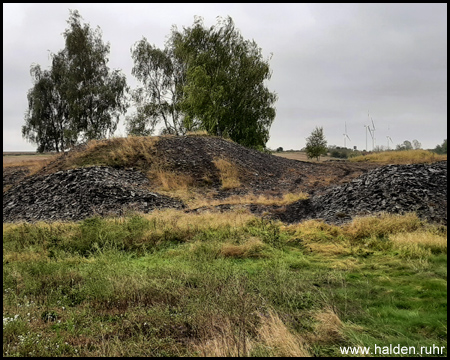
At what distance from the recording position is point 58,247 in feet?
35.4

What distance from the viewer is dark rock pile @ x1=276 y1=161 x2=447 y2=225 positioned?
522 inches

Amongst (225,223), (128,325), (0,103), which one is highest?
(0,103)

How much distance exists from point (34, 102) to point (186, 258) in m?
39.4

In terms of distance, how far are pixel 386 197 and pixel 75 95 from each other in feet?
115

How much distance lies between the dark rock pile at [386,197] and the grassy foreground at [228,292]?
71.2 inches

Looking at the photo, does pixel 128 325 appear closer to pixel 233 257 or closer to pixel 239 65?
pixel 233 257

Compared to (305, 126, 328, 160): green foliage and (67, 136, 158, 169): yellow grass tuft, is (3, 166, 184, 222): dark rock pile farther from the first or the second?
(305, 126, 328, 160): green foliage

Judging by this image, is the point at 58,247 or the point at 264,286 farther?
the point at 58,247

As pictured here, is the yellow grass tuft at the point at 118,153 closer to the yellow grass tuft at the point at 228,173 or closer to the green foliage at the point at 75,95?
the yellow grass tuft at the point at 228,173

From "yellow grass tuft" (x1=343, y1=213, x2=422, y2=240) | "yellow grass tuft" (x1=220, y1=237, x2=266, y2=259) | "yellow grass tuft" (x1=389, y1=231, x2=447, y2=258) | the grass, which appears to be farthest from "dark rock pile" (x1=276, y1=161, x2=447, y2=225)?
the grass

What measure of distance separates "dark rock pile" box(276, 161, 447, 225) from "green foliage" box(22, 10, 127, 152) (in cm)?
3083

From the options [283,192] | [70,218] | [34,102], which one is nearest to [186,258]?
[70,218]

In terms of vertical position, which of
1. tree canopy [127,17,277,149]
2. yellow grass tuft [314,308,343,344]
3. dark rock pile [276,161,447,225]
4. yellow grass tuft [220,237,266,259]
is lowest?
yellow grass tuft [314,308,343,344]

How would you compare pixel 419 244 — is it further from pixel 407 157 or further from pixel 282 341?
pixel 407 157
